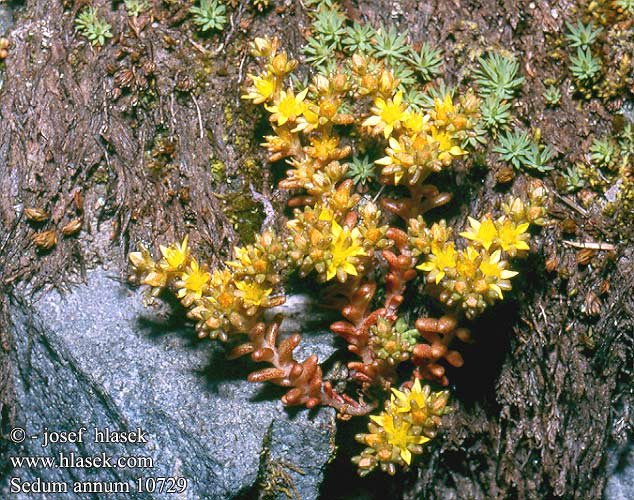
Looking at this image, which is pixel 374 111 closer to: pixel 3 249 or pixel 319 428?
pixel 319 428

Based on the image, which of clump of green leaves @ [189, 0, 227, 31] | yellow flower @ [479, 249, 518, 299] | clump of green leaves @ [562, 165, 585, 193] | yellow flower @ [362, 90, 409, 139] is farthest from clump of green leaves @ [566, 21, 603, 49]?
clump of green leaves @ [189, 0, 227, 31]

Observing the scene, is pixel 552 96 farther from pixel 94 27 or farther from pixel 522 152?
pixel 94 27

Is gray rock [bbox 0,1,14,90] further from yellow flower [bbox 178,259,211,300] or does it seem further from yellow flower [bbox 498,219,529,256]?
yellow flower [bbox 498,219,529,256]

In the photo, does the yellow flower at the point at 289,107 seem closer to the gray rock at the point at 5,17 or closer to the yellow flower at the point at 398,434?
the yellow flower at the point at 398,434

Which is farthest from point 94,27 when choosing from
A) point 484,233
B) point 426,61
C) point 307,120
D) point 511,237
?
point 511,237

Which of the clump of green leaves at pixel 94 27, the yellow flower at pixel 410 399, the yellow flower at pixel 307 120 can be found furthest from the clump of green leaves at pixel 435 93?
the clump of green leaves at pixel 94 27

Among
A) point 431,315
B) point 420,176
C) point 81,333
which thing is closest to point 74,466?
point 81,333
